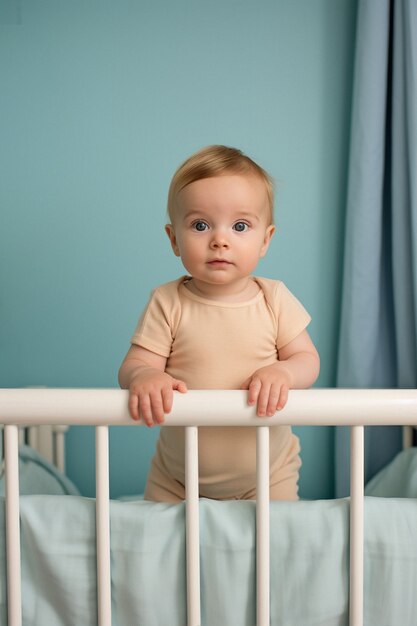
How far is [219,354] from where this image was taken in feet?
3.67

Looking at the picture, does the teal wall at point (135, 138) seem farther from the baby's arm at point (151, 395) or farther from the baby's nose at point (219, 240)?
the baby's arm at point (151, 395)

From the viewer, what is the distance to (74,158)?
5.99 feet

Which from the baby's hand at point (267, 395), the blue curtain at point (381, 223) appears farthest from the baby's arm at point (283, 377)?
the blue curtain at point (381, 223)

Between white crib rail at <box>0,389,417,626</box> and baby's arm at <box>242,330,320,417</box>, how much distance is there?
0.01m

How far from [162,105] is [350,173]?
0.49m

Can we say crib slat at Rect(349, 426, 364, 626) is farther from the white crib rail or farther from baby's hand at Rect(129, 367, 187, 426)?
baby's hand at Rect(129, 367, 187, 426)

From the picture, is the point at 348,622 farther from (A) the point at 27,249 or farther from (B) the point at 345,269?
(A) the point at 27,249

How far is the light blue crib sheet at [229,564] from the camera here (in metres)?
0.92

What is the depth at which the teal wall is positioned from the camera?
182cm

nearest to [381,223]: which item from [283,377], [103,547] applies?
[283,377]

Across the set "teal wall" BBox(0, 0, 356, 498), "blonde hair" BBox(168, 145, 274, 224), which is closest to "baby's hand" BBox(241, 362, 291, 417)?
"blonde hair" BBox(168, 145, 274, 224)

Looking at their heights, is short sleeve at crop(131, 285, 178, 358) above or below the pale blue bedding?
above

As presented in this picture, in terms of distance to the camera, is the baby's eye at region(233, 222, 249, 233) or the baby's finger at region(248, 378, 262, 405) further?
the baby's eye at region(233, 222, 249, 233)

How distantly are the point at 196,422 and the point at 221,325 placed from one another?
0.88 ft
